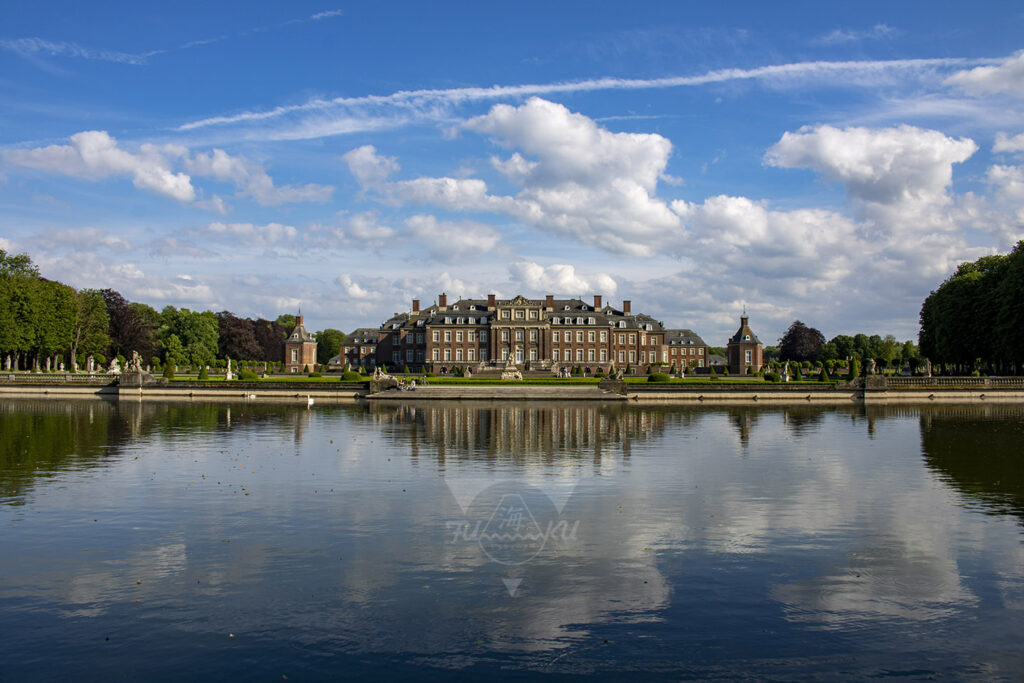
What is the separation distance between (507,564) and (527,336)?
303 feet

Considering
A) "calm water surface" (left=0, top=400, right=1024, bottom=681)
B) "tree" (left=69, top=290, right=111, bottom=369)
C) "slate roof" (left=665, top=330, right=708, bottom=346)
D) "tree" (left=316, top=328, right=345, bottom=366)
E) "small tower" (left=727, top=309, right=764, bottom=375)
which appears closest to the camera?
"calm water surface" (left=0, top=400, right=1024, bottom=681)

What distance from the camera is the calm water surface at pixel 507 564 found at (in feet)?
29.4

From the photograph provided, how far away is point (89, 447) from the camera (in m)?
26.8

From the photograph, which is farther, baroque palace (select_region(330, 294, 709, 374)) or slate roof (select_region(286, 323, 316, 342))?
slate roof (select_region(286, 323, 316, 342))

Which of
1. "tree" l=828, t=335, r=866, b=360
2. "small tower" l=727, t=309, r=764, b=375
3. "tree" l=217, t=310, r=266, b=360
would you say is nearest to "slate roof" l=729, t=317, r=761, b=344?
"small tower" l=727, t=309, r=764, b=375

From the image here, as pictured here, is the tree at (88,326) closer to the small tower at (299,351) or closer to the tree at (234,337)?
the small tower at (299,351)

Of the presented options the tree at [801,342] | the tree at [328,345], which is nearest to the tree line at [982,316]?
the tree at [801,342]

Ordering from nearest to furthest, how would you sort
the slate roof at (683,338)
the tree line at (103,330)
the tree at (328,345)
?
the tree line at (103,330)
the slate roof at (683,338)
the tree at (328,345)

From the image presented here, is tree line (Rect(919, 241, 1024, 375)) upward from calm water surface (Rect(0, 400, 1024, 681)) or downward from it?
upward

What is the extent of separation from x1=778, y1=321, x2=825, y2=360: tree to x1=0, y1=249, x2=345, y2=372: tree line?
8683cm

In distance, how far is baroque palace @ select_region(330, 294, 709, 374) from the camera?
4117 inches

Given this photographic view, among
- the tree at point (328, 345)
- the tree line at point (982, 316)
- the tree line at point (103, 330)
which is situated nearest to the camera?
the tree line at point (982, 316)

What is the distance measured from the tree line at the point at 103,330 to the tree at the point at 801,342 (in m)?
86.8

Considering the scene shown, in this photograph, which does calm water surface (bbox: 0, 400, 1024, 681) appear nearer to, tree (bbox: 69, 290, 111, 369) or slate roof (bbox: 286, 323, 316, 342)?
tree (bbox: 69, 290, 111, 369)
